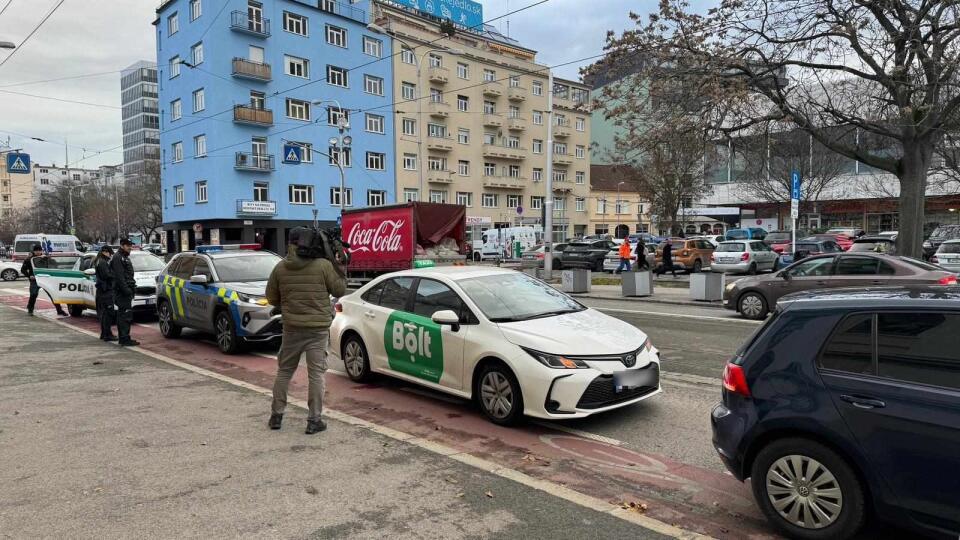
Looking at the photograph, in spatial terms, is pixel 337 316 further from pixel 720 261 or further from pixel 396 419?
pixel 720 261

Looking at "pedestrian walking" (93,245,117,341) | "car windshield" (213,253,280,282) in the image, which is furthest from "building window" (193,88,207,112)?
"car windshield" (213,253,280,282)

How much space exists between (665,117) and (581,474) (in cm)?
1566

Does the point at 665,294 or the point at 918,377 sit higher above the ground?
the point at 918,377

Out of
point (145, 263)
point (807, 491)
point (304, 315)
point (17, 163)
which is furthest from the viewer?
point (17, 163)

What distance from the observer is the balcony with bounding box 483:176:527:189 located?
57500 mm

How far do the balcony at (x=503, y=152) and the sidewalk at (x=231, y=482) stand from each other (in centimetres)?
5179

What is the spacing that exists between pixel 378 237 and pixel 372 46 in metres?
32.0

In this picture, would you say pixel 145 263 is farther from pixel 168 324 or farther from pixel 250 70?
pixel 250 70

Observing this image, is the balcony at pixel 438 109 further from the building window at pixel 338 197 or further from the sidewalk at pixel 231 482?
the sidewalk at pixel 231 482

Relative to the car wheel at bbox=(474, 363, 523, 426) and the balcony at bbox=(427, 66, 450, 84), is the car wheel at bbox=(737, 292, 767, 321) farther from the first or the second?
the balcony at bbox=(427, 66, 450, 84)

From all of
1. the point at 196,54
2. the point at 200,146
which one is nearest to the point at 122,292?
the point at 200,146

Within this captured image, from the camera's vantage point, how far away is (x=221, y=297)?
9.57m

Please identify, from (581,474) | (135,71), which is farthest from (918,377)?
(135,71)

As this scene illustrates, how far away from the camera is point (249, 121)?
1580 inches
